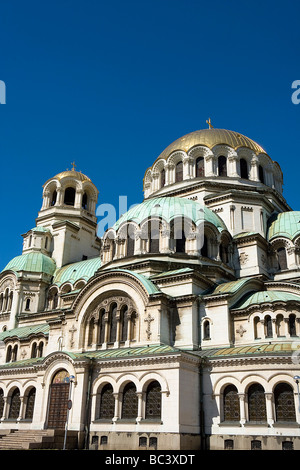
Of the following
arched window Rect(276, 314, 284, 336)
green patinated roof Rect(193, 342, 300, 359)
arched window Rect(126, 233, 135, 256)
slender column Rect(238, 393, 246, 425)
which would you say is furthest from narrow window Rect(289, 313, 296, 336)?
arched window Rect(126, 233, 135, 256)

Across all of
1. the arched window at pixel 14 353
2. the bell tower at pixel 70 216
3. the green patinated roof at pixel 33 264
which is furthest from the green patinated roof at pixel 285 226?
the arched window at pixel 14 353

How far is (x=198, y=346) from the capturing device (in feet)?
83.6

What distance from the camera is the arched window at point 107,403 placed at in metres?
23.5

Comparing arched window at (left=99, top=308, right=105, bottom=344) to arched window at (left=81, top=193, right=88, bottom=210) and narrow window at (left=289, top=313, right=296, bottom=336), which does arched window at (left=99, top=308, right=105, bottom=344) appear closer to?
narrow window at (left=289, top=313, right=296, bottom=336)

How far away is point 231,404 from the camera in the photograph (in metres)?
22.1

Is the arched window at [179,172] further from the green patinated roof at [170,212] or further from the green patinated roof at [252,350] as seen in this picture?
the green patinated roof at [252,350]

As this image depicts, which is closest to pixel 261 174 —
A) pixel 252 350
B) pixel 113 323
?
pixel 113 323

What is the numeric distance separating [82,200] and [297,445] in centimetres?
3357

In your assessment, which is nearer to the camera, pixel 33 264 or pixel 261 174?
pixel 261 174

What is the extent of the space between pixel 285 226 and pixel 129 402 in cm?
1779

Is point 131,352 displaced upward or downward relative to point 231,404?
upward

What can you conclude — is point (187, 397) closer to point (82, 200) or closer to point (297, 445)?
point (297, 445)

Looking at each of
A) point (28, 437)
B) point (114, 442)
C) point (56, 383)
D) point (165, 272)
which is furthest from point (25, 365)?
point (165, 272)

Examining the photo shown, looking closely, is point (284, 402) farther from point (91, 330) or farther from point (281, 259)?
point (281, 259)
